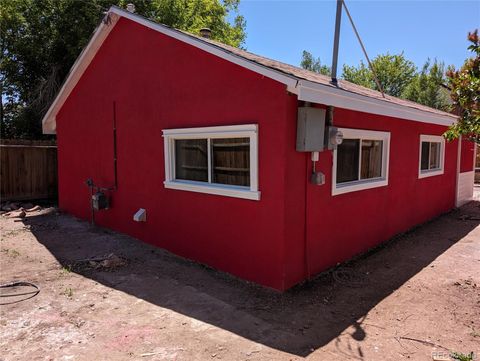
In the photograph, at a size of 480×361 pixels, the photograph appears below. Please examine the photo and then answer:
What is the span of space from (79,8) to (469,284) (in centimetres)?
1623

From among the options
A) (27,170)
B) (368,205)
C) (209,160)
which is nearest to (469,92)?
(368,205)

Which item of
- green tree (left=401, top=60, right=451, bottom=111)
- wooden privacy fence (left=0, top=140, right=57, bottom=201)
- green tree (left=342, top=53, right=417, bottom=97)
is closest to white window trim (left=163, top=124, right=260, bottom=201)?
wooden privacy fence (left=0, top=140, right=57, bottom=201)

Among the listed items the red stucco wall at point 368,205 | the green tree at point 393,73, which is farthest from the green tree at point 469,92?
the green tree at point 393,73

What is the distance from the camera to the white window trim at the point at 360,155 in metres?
5.88

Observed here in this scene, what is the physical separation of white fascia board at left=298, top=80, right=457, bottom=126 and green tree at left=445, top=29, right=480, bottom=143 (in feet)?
4.57

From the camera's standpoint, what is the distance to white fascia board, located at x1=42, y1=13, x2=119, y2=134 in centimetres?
755

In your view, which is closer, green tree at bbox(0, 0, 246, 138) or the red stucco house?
the red stucco house

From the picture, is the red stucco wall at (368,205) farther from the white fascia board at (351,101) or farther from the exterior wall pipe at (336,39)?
the exterior wall pipe at (336,39)

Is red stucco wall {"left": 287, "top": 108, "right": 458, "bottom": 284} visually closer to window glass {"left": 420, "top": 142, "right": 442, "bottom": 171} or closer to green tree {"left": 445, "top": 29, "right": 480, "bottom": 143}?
window glass {"left": 420, "top": 142, "right": 442, "bottom": 171}

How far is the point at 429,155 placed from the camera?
9.93 m

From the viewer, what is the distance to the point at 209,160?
5.88 m

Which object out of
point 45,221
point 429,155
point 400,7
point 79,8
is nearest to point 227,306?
point 45,221

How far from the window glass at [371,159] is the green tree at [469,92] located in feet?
7.46

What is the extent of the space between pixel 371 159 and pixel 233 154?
305 cm
